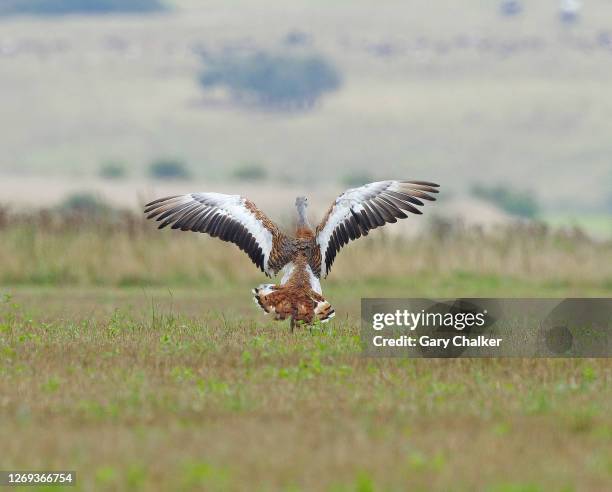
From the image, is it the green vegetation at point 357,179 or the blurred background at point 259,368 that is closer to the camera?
the blurred background at point 259,368

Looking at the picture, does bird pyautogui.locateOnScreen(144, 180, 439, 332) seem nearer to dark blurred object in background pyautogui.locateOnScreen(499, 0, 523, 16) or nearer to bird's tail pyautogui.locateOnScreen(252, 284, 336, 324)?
bird's tail pyautogui.locateOnScreen(252, 284, 336, 324)

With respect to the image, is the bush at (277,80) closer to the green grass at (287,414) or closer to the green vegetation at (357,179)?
the green vegetation at (357,179)

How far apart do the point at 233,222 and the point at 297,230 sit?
786 millimetres

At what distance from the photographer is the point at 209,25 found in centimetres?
14725

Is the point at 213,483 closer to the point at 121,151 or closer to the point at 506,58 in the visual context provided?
the point at 121,151

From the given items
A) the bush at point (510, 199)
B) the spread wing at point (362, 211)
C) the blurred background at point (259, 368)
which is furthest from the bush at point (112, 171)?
the spread wing at point (362, 211)

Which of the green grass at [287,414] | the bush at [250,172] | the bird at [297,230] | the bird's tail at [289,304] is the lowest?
the green grass at [287,414]

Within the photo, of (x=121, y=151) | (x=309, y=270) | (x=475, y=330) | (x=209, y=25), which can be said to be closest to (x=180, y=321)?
(x=309, y=270)

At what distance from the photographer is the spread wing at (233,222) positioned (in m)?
14.9

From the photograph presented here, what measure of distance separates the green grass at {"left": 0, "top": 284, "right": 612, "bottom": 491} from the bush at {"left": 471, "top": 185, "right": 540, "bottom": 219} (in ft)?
295

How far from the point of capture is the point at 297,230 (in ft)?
49.5

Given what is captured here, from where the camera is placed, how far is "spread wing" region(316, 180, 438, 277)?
14883mm

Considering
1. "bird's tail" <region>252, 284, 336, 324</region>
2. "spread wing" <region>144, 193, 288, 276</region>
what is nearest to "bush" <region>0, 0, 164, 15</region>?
"spread wing" <region>144, 193, 288, 276</region>

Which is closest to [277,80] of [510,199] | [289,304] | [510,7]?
[510,199]
